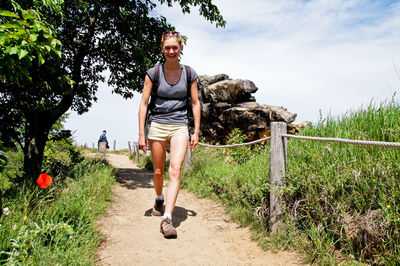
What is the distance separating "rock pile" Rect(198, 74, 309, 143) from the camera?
10.4 metres

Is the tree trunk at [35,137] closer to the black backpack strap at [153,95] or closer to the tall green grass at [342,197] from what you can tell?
the black backpack strap at [153,95]

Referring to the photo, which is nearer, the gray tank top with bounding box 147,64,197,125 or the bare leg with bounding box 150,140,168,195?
the gray tank top with bounding box 147,64,197,125

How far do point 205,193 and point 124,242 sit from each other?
8.07 feet

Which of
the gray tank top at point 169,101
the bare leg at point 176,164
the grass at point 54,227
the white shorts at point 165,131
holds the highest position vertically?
the gray tank top at point 169,101

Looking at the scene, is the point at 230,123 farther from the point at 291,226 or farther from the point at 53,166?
the point at 291,226

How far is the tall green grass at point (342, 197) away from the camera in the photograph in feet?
7.86

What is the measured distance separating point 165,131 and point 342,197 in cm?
205

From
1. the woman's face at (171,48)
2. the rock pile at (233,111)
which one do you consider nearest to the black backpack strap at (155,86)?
the woman's face at (171,48)

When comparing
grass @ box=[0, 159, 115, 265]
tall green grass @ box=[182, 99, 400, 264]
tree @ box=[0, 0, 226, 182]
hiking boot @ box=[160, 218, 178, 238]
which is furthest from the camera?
tree @ box=[0, 0, 226, 182]

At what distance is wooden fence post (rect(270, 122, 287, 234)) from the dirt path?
0.37m

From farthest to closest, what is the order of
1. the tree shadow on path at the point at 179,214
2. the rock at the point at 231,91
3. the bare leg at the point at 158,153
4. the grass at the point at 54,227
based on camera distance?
the rock at the point at 231,91
the tree shadow on path at the point at 179,214
the bare leg at the point at 158,153
the grass at the point at 54,227

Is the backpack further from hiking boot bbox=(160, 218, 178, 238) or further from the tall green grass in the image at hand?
the tall green grass

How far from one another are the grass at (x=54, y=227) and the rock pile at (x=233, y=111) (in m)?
6.74

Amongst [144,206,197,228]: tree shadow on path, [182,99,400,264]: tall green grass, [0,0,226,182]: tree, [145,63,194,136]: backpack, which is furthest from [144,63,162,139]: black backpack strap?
[0,0,226,182]: tree
